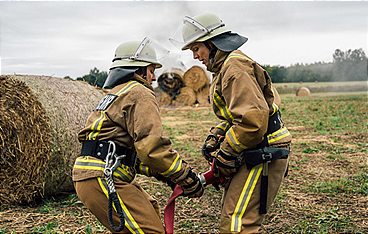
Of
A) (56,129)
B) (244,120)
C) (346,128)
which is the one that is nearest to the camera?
(244,120)

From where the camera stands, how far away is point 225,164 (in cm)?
434

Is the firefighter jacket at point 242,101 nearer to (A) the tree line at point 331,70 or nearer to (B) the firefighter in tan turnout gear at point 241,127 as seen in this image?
(B) the firefighter in tan turnout gear at point 241,127

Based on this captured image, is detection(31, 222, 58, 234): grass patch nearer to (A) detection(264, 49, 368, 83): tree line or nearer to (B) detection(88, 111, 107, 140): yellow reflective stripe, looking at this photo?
(B) detection(88, 111, 107, 140): yellow reflective stripe

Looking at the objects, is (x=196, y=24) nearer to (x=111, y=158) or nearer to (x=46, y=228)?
(x=111, y=158)

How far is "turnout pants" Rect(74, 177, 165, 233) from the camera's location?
13.9 feet

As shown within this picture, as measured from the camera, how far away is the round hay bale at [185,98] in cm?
3159

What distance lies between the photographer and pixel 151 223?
430cm

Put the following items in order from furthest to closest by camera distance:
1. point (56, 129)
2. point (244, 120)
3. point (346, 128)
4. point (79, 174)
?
point (346, 128) → point (56, 129) → point (79, 174) → point (244, 120)

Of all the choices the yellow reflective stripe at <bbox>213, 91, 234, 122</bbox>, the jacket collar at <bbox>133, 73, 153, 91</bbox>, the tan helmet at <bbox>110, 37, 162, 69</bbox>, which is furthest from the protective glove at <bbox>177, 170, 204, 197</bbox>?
the tan helmet at <bbox>110, 37, 162, 69</bbox>

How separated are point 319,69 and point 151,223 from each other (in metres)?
82.5

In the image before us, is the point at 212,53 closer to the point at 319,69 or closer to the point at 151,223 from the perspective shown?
the point at 151,223

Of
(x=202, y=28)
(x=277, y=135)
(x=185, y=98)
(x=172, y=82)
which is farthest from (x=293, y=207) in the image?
(x=172, y=82)

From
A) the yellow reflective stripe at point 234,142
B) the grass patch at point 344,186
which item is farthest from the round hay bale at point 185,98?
the yellow reflective stripe at point 234,142

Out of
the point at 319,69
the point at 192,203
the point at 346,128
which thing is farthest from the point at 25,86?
the point at 319,69
